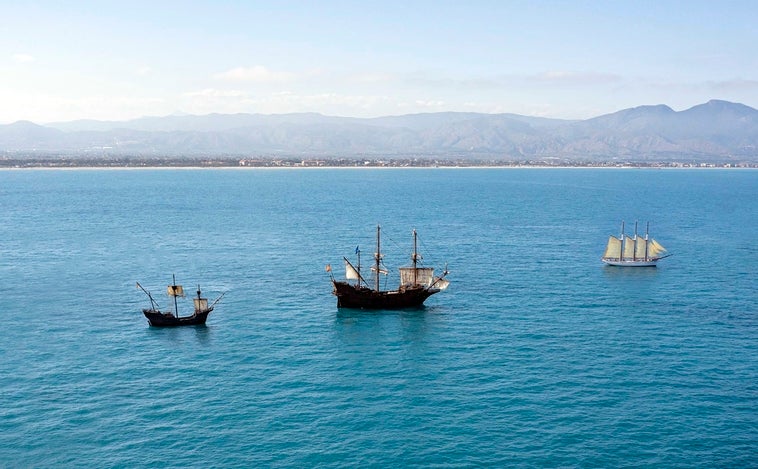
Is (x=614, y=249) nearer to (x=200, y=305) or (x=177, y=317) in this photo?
(x=200, y=305)

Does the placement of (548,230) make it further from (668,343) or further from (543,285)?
(668,343)

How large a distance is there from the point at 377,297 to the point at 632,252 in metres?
59.6

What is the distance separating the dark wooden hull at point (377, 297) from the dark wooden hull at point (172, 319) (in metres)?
18.4

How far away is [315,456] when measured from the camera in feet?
168

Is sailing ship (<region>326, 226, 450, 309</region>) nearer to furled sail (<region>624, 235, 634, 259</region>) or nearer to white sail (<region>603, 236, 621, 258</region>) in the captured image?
white sail (<region>603, 236, 621, 258</region>)

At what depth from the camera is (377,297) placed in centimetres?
9256

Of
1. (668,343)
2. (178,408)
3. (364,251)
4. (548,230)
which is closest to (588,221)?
(548,230)

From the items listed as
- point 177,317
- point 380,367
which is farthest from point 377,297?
point 177,317

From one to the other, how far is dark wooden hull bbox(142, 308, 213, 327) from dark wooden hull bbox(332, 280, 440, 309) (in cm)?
1843

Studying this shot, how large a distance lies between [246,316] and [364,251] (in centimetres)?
4948

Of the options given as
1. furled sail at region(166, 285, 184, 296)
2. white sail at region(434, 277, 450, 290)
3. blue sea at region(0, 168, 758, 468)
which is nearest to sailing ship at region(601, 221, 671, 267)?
blue sea at region(0, 168, 758, 468)

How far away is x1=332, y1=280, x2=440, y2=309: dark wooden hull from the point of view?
91.4 meters

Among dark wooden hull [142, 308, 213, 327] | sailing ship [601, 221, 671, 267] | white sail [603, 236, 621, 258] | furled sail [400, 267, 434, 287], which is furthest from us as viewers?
white sail [603, 236, 621, 258]

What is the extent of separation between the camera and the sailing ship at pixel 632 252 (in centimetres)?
12244
